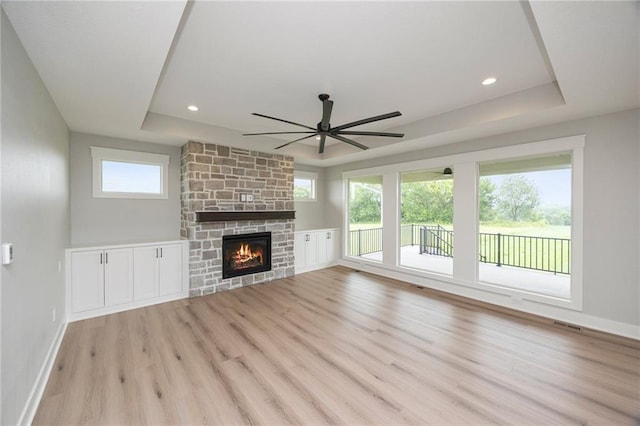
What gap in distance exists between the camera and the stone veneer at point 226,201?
4449mm

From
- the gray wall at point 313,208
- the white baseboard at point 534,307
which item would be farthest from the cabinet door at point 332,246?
the white baseboard at point 534,307

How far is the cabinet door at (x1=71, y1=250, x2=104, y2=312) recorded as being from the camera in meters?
3.47

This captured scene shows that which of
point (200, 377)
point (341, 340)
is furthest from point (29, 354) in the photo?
point (341, 340)

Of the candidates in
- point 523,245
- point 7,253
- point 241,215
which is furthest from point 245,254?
point 523,245

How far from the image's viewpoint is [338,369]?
94.6 inches

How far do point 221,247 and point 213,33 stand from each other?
11.3 feet

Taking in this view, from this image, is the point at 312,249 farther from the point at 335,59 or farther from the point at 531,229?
the point at 335,59

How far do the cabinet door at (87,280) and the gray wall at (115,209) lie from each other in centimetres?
58

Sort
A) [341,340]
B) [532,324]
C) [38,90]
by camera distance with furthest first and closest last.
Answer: [532,324], [341,340], [38,90]

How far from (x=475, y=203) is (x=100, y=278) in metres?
5.73

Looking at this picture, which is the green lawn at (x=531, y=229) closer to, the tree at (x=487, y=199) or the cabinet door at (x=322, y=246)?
the tree at (x=487, y=199)

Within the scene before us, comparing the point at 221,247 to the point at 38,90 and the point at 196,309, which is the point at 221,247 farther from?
the point at 38,90

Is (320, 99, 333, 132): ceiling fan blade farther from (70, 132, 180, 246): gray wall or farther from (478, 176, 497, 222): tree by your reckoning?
(70, 132, 180, 246): gray wall

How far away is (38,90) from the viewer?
222 centimetres
